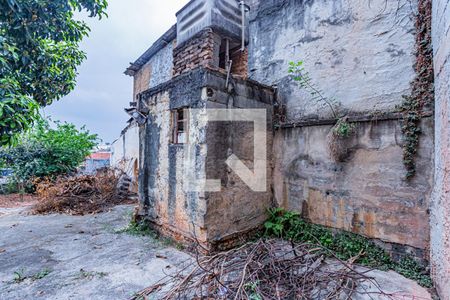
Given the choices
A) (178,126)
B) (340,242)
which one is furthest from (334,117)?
(178,126)

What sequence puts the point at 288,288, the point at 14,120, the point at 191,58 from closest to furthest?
the point at 288,288
the point at 14,120
the point at 191,58

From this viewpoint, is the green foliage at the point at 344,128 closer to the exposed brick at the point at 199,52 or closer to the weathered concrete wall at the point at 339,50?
the weathered concrete wall at the point at 339,50

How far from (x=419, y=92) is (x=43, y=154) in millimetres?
12366

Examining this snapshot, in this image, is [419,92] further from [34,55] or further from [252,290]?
[34,55]

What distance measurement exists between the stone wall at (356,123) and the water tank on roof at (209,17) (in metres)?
0.90

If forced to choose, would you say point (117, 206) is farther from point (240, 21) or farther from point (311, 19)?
point (311, 19)

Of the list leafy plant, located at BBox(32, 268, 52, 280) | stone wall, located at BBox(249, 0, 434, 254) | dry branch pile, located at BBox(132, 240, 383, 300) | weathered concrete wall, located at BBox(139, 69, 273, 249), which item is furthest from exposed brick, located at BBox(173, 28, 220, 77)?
leafy plant, located at BBox(32, 268, 52, 280)

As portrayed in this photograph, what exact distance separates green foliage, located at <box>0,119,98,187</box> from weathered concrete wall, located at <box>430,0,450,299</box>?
11835mm

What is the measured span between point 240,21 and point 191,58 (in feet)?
5.02

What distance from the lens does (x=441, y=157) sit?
2.48m

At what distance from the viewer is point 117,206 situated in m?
7.11

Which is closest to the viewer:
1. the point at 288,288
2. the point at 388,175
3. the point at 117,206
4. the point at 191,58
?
the point at 288,288

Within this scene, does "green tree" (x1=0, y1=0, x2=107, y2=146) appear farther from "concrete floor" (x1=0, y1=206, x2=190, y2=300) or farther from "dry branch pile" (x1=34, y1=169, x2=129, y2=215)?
"dry branch pile" (x1=34, y1=169, x2=129, y2=215)

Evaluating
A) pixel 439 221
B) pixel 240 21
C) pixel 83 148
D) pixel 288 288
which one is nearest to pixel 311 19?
pixel 240 21
